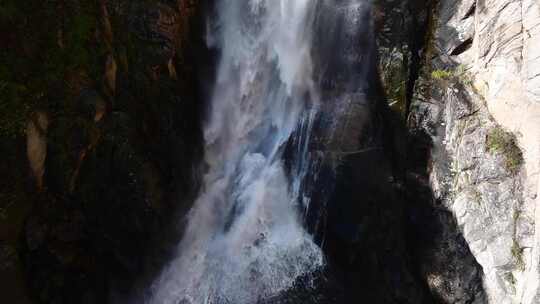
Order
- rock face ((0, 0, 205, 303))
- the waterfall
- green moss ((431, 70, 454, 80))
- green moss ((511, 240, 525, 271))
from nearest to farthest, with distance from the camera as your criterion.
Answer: green moss ((511, 240, 525, 271))
rock face ((0, 0, 205, 303))
green moss ((431, 70, 454, 80))
the waterfall

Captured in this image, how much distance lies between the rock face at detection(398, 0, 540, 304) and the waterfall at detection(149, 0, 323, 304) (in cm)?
239

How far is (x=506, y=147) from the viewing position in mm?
4945

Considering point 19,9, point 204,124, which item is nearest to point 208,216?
point 204,124

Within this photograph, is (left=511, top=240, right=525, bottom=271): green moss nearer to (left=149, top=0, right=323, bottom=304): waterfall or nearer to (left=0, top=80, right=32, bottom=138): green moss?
(left=149, top=0, right=323, bottom=304): waterfall

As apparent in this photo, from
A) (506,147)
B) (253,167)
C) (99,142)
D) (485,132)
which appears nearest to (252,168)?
(253,167)

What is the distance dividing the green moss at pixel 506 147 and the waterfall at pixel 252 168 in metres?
3.19

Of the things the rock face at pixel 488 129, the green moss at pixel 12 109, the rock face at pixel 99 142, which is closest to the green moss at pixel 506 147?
the rock face at pixel 488 129

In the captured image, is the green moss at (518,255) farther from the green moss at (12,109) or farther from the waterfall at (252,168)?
the green moss at (12,109)

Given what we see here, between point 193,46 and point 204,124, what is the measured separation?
1771 millimetres

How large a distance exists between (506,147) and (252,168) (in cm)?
466

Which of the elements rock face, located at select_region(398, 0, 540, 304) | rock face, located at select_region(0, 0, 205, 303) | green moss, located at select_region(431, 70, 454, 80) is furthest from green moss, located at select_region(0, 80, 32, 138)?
green moss, located at select_region(431, 70, 454, 80)

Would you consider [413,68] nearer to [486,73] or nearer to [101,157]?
[486,73]

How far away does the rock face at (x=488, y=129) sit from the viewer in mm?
4543

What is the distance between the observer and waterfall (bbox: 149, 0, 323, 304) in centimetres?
644
